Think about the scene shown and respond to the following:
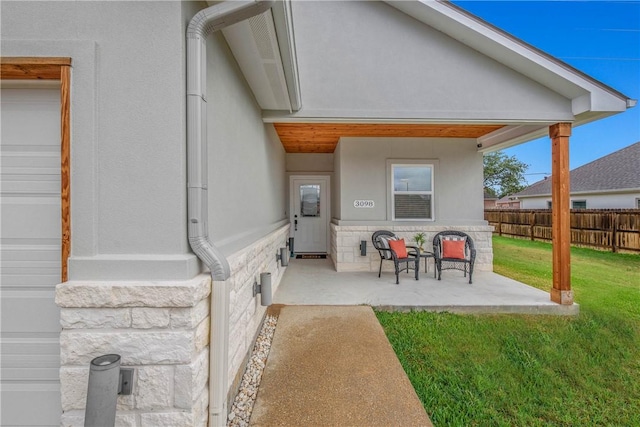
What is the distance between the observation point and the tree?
29.2 meters

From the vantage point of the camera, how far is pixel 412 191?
20.3 ft

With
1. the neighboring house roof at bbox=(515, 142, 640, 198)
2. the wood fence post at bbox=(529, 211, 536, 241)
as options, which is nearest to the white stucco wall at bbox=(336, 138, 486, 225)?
the wood fence post at bbox=(529, 211, 536, 241)

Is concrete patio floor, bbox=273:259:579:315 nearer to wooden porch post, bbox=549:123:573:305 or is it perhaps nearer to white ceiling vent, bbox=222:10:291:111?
wooden porch post, bbox=549:123:573:305

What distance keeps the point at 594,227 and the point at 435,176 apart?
7.59 m

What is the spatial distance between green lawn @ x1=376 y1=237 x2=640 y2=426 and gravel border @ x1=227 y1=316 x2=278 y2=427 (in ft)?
4.56

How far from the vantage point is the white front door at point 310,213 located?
796 cm

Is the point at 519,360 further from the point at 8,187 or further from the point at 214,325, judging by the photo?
the point at 8,187

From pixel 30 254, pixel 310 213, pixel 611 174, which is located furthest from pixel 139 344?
pixel 611 174

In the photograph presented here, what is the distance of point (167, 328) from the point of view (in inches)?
58.4

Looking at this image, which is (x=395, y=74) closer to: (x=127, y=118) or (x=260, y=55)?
(x=260, y=55)

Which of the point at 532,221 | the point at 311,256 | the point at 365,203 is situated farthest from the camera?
the point at 532,221

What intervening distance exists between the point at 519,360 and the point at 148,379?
3.30 m

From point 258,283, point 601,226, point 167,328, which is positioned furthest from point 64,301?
point 601,226

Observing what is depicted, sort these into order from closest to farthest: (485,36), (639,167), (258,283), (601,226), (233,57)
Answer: (233,57) → (258,283) → (485,36) → (601,226) → (639,167)
